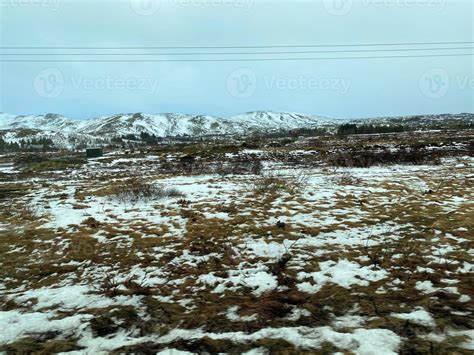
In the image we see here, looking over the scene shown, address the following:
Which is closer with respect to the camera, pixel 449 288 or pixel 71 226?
pixel 449 288

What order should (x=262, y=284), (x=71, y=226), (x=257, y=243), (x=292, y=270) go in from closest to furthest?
(x=262, y=284) < (x=292, y=270) < (x=257, y=243) < (x=71, y=226)

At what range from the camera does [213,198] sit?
39.8 ft

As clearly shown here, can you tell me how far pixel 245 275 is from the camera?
626 centimetres

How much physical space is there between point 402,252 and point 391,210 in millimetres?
3169

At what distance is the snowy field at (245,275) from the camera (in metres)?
4.36

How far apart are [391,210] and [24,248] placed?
9.92 m

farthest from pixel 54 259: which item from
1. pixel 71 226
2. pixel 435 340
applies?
pixel 435 340

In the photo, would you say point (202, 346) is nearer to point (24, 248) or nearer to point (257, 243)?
point (257, 243)

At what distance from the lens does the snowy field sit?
171 inches

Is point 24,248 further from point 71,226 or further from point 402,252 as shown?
point 402,252

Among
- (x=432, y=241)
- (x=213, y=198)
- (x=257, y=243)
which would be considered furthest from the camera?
(x=213, y=198)

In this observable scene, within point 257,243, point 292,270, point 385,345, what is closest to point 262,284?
point 292,270

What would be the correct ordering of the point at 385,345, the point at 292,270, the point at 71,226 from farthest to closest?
the point at 71,226, the point at 292,270, the point at 385,345

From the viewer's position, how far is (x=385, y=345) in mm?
4000
